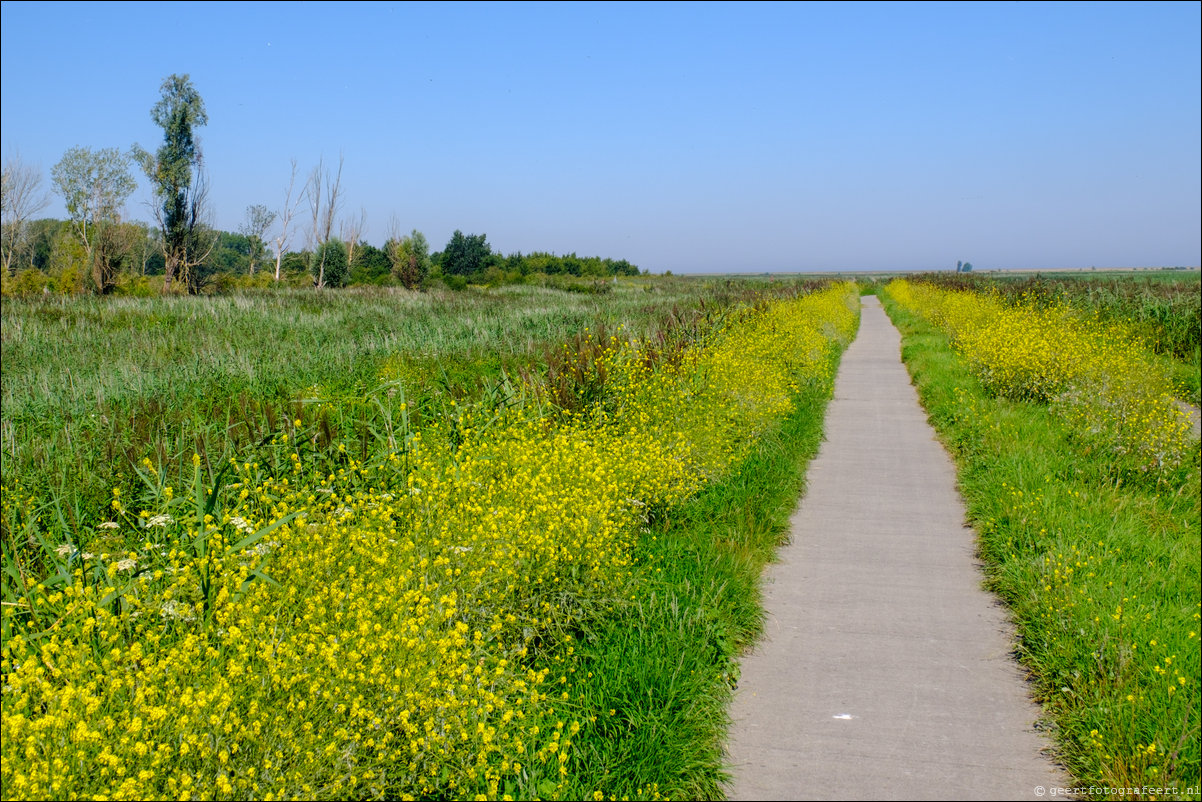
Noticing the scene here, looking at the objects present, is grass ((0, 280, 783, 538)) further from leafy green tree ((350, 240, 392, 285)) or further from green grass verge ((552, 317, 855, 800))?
leafy green tree ((350, 240, 392, 285))

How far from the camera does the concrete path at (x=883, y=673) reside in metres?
3.17

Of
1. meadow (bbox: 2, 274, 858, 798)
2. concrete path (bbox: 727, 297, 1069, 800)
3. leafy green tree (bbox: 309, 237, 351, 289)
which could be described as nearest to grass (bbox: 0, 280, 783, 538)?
meadow (bbox: 2, 274, 858, 798)

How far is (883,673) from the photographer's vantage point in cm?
395

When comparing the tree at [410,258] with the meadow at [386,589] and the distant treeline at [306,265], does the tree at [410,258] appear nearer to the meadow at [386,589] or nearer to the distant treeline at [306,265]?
the distant treeline at [306,265]

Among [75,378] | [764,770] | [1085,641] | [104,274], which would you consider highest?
[104,274]

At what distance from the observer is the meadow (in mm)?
2617

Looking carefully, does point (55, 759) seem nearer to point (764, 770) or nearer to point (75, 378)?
point (764, 770)

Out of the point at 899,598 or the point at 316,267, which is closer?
the point at 899,598

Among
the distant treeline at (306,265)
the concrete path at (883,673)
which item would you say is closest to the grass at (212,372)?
the concrete path at (883,673)

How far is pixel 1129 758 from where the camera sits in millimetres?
3131

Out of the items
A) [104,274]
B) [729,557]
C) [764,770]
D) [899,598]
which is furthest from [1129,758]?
[104,274]

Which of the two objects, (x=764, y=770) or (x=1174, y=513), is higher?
(x=1174, y=513)

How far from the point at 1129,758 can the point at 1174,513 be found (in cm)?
382

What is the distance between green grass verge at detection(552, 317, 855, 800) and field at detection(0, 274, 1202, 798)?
0.02 m
